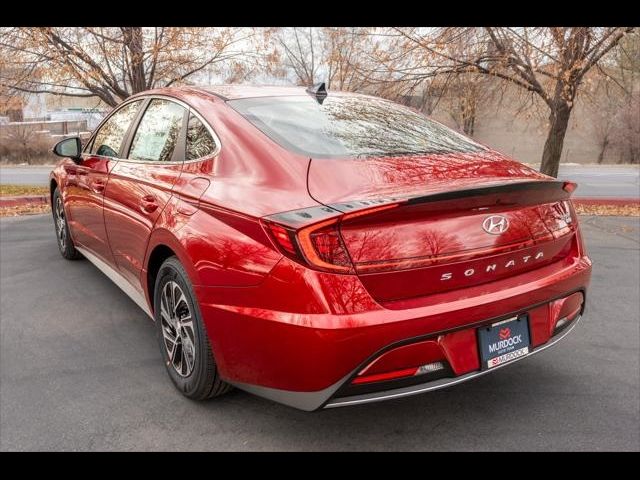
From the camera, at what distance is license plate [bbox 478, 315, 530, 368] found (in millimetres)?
2203

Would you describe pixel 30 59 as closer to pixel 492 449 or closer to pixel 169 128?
pixel 169 128

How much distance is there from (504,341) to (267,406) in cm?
123

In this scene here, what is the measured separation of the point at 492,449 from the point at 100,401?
1.96 metres

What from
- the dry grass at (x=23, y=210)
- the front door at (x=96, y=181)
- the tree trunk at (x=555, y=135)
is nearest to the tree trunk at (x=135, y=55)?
the dry grass at (x=23, y=210)

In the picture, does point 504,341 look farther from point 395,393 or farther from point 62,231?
point 62,231

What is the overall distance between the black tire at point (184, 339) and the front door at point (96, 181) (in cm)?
108

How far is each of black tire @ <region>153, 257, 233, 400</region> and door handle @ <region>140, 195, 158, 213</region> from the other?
0.34m

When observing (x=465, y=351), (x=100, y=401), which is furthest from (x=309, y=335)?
(x=100, y=401)

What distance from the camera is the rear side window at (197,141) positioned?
268 cm

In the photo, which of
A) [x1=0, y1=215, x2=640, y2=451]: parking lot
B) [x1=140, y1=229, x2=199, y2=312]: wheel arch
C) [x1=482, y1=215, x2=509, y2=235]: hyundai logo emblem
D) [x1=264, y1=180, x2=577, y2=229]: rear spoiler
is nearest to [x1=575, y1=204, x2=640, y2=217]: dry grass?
[x1=0, y1=215, x2=640, y2=451]: parking lot

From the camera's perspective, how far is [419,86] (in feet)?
35.1

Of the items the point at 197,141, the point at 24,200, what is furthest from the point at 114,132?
the point at 24,200
